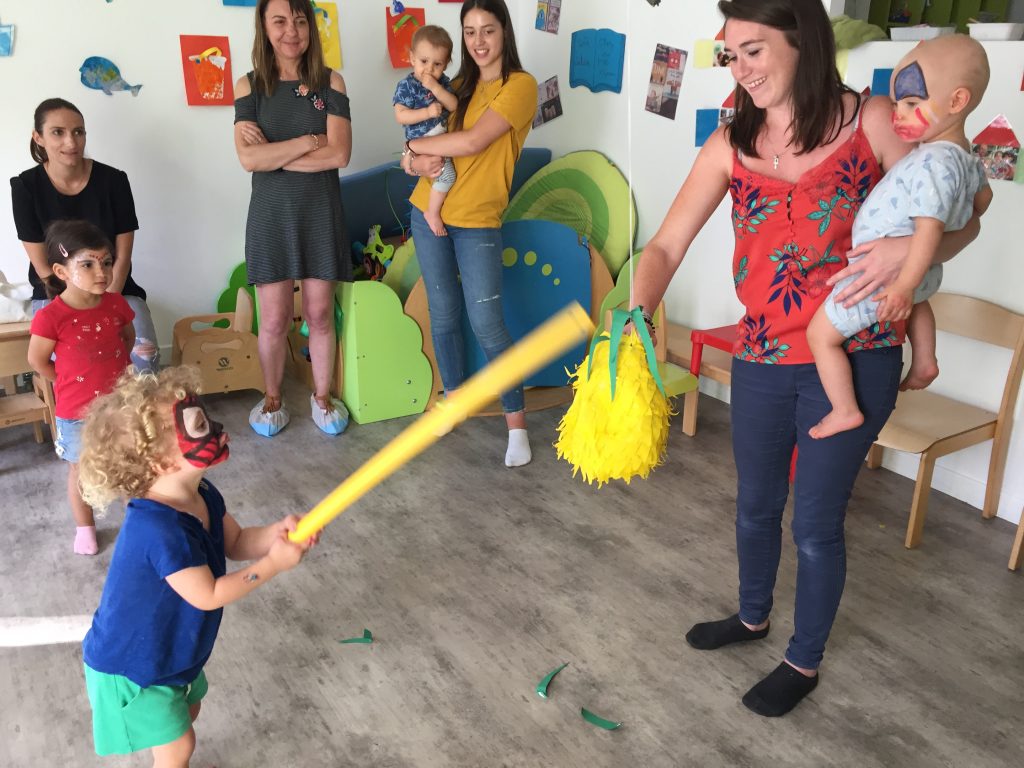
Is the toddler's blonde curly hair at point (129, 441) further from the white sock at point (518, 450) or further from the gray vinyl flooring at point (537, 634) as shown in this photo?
the white sock at point (518, 450)

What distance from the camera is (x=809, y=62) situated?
4.83 feet

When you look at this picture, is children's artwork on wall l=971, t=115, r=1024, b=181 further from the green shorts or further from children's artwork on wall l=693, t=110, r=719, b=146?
the green shorts

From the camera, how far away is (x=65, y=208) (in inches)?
112

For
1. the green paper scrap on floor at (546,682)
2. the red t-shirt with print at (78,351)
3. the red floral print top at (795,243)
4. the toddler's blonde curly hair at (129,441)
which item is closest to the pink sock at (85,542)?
the red t-shirt with print at (78,351)

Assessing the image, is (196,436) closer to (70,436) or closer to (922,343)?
(70,436)

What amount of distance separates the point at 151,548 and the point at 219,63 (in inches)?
112

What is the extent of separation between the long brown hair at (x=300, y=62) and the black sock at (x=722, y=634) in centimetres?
216

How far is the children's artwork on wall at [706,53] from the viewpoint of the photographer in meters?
3.22

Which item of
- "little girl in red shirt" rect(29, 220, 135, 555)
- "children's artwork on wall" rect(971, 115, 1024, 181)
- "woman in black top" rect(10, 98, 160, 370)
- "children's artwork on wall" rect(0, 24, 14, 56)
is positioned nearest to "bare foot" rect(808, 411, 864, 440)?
"children's artwork on wall" rect(971, 115, 1024, 181)

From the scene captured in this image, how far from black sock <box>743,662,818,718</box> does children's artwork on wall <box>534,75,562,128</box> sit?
9.56 feet

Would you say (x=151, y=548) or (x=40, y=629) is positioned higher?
(x=151, y=548)

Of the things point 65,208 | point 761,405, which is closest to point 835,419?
point 761,405

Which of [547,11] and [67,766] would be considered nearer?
[67,766]

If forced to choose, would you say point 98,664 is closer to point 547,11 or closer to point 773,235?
point 773,235
